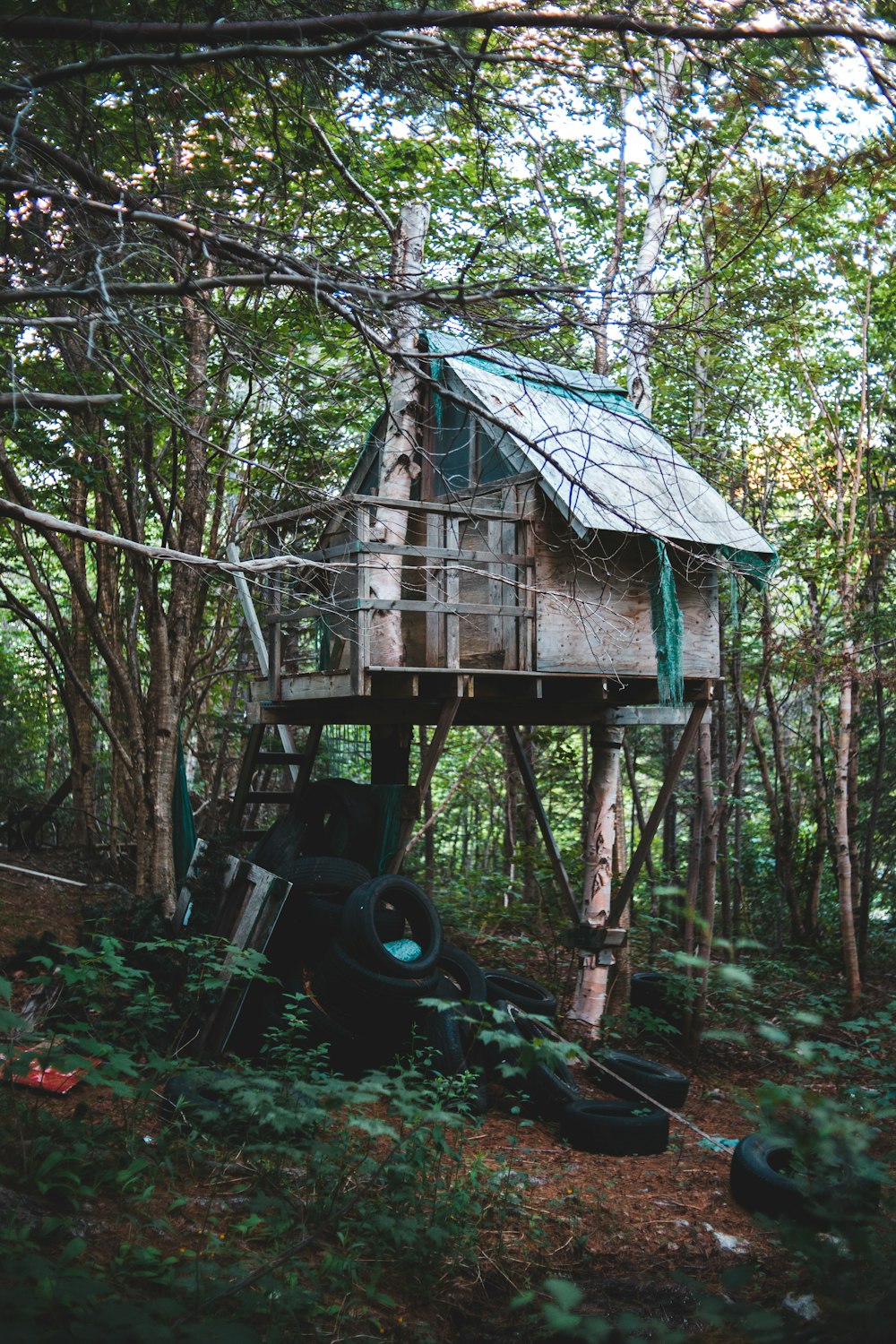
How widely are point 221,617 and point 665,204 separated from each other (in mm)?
8100

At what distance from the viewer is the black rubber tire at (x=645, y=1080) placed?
8852 millimetres

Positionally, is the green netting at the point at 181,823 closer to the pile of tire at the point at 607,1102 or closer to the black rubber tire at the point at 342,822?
the black rubber tire at the point at 342,822

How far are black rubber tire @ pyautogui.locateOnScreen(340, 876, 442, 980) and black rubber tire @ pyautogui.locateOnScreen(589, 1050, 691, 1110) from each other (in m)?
1.87

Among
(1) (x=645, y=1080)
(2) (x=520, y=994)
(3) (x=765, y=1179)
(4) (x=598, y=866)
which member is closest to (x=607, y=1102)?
(1) (x=645, y=1080)

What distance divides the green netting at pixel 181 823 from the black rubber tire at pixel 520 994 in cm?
344

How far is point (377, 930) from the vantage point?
8586mm

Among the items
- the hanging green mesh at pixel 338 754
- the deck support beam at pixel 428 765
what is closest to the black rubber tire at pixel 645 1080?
the deck support beam at pixel 428 765

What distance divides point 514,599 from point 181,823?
14.4 feet

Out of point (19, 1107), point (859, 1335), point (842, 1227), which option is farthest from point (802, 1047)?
point (19, 1107)

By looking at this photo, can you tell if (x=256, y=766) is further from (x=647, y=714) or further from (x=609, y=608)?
(x=647, y=714)

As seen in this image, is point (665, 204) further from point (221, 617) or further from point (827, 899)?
point (827, 899)

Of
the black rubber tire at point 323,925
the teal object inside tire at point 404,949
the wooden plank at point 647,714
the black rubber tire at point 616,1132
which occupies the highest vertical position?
the wooden plank at point 647,714

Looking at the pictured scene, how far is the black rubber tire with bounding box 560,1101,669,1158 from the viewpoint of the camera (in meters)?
7.74

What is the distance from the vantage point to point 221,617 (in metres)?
13.5
